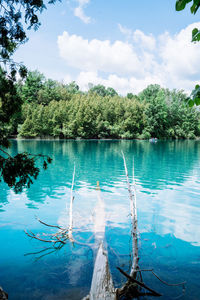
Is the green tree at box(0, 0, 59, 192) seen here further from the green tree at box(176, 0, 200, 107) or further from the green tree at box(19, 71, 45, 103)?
the green tree at box(19, 71, 45, 103)

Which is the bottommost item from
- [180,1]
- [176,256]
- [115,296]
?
[176,256]

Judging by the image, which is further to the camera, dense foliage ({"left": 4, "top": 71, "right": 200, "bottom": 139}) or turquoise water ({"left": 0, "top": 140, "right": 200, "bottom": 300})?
dense foliage ({"left": 4, "top": 71, "right": 200, "bottom": 139})

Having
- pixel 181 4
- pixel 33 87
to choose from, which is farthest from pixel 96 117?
pixel 181 4

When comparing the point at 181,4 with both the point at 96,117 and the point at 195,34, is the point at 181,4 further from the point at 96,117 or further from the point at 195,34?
the point at 96,117

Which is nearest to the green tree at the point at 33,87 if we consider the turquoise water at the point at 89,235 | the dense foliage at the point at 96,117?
the dense foliage at the point at 96,117

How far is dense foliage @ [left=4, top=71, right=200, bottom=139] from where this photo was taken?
7994cm

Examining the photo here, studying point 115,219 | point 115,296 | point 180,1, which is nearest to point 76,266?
point 115,296

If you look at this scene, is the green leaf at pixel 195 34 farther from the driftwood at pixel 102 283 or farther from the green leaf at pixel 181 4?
the driftwood at pixel 102 283

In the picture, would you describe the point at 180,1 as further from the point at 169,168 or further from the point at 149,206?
the point at 169,168

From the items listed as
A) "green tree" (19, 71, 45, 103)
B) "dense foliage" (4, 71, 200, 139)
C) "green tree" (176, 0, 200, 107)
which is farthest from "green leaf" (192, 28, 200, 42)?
"green tree" (19, 71, 45, 103)

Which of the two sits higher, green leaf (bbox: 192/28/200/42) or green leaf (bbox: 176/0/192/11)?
green leaf (bbox: 176/0/192/11)

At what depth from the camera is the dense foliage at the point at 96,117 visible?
79.9m

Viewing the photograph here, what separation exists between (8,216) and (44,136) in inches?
2843

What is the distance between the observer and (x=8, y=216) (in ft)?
34.8
